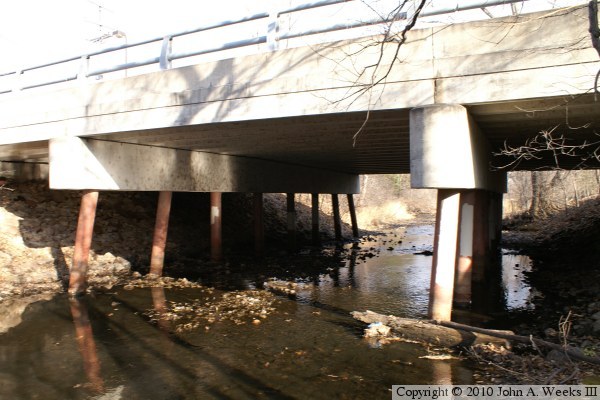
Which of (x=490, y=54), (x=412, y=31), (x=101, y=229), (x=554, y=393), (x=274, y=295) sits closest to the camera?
(x=554, y=393)

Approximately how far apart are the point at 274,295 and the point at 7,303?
19.1 ft

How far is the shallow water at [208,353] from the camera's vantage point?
499 centimetres

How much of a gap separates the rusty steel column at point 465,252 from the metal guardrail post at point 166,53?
673 cm

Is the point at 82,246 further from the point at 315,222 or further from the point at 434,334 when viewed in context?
the point at 315,222

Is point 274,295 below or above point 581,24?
below

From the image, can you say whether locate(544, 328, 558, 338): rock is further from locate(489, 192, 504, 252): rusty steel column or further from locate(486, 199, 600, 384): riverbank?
locate(489, 192, 504, 252): rusty steel column

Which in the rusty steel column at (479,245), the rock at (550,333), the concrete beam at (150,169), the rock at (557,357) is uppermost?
the concrete beam at (150,169)

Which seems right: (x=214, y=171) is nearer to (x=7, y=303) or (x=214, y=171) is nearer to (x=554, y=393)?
(x=7, y=303)

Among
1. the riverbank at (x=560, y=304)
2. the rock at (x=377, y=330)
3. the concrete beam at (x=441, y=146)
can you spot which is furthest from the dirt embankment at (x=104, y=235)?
the riverbank at (x=560, y=304)

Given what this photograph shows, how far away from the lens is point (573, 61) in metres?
5.16

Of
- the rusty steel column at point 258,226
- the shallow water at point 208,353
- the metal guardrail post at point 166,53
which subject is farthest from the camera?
the rusty steel column at point 258,226

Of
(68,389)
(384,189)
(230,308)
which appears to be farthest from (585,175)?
(68,389)

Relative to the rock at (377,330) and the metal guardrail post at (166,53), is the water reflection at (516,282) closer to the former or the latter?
the rock at (377,330)

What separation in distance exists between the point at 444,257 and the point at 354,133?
131 inches
